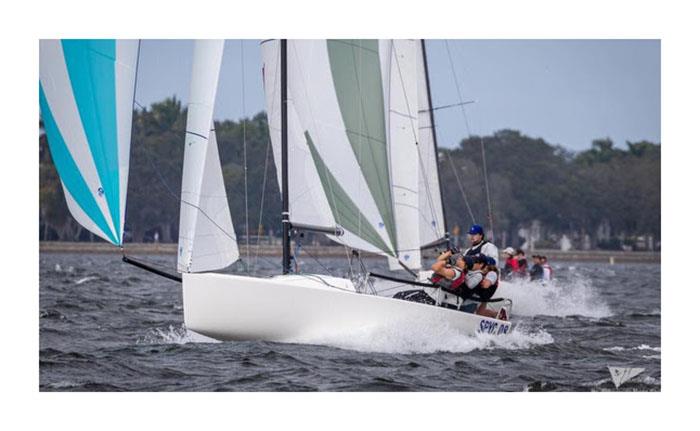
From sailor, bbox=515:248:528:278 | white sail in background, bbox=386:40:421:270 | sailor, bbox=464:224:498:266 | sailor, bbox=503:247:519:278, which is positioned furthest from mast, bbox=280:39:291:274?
Answer: sailor, bbox=515:248:528:278

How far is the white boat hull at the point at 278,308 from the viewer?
31.2 ft

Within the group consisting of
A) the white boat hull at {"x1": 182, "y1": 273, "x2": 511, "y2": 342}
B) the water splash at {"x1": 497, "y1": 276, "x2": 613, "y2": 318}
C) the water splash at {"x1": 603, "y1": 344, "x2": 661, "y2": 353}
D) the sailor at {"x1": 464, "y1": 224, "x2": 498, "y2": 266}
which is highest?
the sailor at {"x1": 464, "y1": 224, "x2": 498, "y2": 266}

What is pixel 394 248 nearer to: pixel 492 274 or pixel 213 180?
pixel 492 274

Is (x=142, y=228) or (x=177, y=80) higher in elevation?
(x=177, y=80)

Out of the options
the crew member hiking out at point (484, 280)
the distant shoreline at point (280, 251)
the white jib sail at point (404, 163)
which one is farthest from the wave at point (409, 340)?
the white jib sail at point (404, 163)

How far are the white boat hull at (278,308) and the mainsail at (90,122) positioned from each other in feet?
3.46

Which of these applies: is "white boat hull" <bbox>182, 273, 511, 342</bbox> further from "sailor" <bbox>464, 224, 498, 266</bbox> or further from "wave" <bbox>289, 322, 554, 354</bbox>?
"sailor" <bbox>464, 224, 498, 266</bbox>

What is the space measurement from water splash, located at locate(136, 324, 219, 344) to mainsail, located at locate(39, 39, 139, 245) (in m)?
1.62

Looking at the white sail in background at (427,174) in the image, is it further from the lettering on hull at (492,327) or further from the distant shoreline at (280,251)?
the lettering on hull at (492,327)

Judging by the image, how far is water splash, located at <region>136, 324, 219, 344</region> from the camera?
10141mm

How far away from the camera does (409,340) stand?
9.91m

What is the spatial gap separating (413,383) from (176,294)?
10307mm

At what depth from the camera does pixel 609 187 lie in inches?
1046
